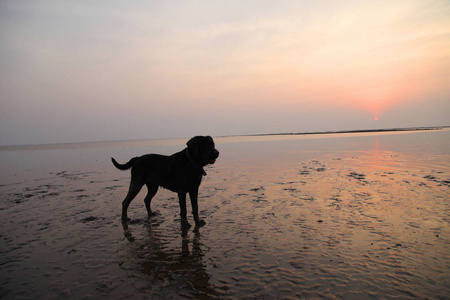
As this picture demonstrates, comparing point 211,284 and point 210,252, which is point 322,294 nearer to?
point 211,284

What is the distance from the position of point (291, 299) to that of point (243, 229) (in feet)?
8.18

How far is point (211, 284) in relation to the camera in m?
3.50

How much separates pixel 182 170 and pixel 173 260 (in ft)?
7.59

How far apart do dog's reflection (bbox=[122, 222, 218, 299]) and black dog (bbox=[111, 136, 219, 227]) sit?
2.47 feet

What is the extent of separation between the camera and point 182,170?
6148 millimetres

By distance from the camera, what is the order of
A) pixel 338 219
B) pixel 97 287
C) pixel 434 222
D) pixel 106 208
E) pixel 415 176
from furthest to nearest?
1. pixel 415 176
2. pixel 106 208
3. pixel 338 219
4. pixel 434 222
5. pixel 97 287

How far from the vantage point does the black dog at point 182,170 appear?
6.00 m

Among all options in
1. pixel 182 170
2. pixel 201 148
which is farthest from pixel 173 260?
pixel 201 148

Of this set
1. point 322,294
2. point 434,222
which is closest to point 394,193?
point 434,222

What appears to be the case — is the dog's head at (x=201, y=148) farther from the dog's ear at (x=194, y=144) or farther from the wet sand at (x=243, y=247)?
the wet sand at (x=243, y=247)

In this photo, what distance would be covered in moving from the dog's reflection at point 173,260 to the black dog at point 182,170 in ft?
2.47

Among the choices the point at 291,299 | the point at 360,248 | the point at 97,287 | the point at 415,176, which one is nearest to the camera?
the point at 291,299

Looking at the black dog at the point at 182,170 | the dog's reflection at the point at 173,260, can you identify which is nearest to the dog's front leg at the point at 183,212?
the black dog at the point at 182,170

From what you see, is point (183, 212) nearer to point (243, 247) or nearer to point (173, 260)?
point (173, 260)
